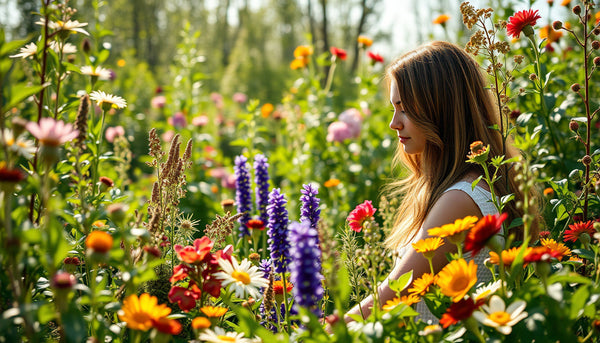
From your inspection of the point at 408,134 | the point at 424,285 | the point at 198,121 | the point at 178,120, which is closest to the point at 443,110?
the point at 408,134

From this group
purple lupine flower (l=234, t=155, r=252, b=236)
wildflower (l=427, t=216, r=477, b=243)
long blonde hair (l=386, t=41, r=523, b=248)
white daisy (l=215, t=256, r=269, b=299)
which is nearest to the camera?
wildflower (l=427, t=216, r=477, b=243)

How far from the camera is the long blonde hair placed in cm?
189

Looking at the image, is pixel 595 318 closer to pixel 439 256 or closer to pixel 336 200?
pixel 439 256

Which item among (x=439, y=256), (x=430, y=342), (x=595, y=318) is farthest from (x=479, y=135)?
(x=430, y=342)

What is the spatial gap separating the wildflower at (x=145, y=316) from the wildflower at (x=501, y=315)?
0.61 meters

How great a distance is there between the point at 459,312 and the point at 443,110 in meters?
1.13

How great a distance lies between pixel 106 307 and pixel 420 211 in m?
1.27

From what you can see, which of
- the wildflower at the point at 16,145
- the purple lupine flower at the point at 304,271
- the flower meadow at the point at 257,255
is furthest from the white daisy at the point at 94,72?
the purple lupine flower at the point at 304,271

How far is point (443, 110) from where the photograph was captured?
6.28 ft

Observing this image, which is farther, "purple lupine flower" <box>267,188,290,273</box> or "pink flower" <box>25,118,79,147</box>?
"purple lupine flower" <box>267,188,290,273</box>

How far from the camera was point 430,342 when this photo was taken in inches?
38.7

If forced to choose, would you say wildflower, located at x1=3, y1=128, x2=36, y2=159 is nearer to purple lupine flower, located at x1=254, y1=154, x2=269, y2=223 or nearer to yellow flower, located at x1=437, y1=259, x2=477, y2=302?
yellow flower, located at x1=437, y1=259, x2=477, y2=302

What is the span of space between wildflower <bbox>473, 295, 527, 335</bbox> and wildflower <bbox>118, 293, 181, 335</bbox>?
0.61 metres

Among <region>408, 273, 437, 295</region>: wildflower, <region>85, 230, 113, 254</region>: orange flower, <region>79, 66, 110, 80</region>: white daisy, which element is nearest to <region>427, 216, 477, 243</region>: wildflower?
<region>408, 273, 437, 295</region>: wildflower
